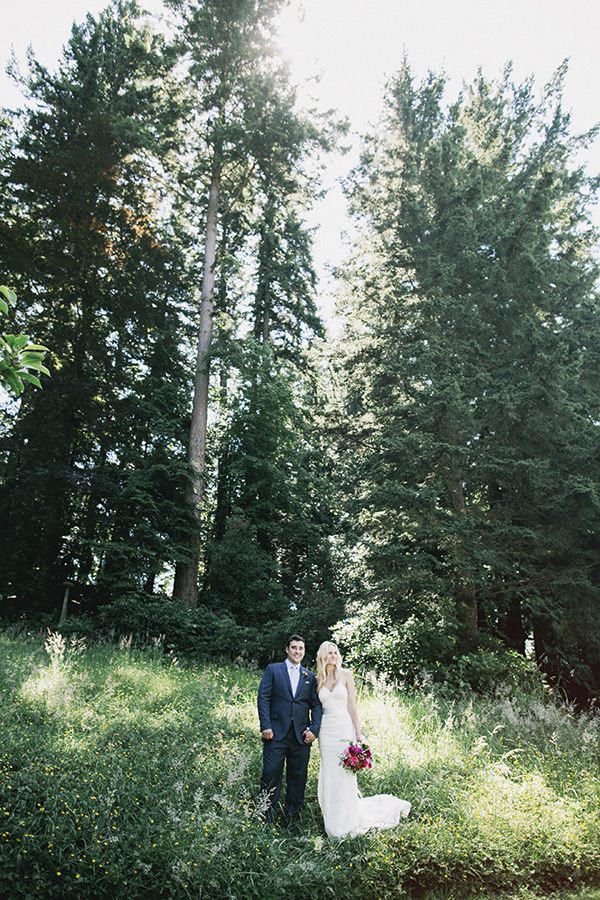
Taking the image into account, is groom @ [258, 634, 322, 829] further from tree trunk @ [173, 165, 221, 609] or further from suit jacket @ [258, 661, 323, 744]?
tree trunk @ [173, 165, 221, 609]

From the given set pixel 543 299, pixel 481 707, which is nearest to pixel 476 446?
pixel 543 299

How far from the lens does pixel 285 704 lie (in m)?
4.96

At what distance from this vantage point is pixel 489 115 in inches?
569

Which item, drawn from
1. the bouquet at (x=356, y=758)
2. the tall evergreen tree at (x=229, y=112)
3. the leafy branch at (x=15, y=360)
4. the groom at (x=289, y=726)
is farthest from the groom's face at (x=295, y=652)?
the tall evergreen tree at (x=229, y=112)

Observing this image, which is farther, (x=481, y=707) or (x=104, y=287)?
(x=104, y=287)

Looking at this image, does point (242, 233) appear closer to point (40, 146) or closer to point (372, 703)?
point (40, 146)

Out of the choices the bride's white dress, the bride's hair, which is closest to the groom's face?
the bride's hair

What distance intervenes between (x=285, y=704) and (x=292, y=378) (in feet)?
46.5

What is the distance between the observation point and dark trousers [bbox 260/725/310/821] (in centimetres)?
479

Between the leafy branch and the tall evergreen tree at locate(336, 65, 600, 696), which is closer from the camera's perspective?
the leafy branch

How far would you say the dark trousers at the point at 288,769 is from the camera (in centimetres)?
479

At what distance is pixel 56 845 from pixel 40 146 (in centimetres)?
1803

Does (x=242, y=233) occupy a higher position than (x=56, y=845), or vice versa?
(x=242, y=233)

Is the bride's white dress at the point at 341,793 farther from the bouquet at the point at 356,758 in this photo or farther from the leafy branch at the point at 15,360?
the leafy branch at the point at 15,360
